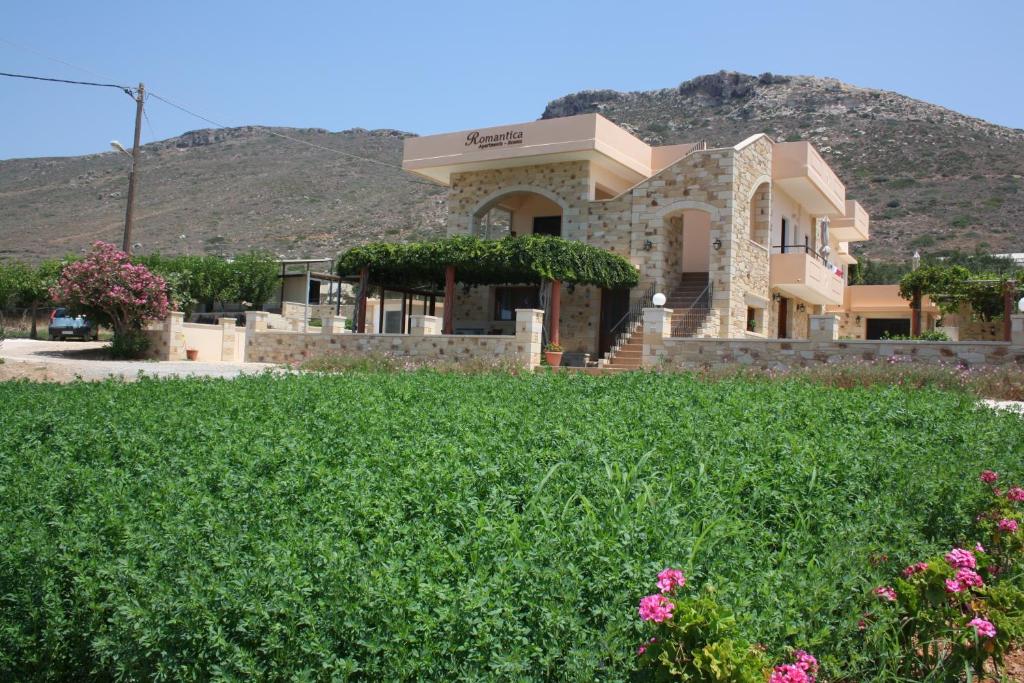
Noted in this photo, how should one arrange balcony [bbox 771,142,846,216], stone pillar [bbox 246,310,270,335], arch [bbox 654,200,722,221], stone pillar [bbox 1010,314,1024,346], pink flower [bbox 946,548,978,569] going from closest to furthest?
pink flower [bbox 946,548,978,569] → stone pillar [bbox 1010,314,1024,346] → arch [bbox 654,200,722,221] → stone pillar [bbox 246,310,270,335] → balcony [bbox 771,142,846,216]

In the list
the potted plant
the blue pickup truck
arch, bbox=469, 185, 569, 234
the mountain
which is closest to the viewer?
the potted plant

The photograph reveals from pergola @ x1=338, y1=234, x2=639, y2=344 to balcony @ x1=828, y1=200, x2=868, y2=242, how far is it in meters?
15.0

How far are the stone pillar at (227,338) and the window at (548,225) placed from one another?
1021 centimetres

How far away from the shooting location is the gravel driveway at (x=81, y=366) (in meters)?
15.4

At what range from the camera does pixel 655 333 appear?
57.5ft

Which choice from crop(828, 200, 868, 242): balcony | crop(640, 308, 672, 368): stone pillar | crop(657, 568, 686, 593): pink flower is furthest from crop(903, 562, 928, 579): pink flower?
crop(828, 200, 868, 242): balcony

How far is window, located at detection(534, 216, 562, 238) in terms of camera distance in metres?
25.8

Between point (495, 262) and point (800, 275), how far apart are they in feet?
32.7

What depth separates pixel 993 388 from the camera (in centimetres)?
1322

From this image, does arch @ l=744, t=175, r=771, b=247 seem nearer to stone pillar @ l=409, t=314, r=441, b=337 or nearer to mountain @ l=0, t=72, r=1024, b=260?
stone pillar @ l=409, t=314, r=441, b=337

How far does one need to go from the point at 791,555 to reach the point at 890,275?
4268cm

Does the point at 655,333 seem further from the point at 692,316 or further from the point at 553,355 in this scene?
the point at 692,316

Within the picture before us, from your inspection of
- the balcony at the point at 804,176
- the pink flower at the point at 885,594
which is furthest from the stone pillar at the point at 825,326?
the pink flower at the point at 885,594

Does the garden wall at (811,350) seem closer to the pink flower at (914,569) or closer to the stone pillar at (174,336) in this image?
the pink flower at (914,569)
